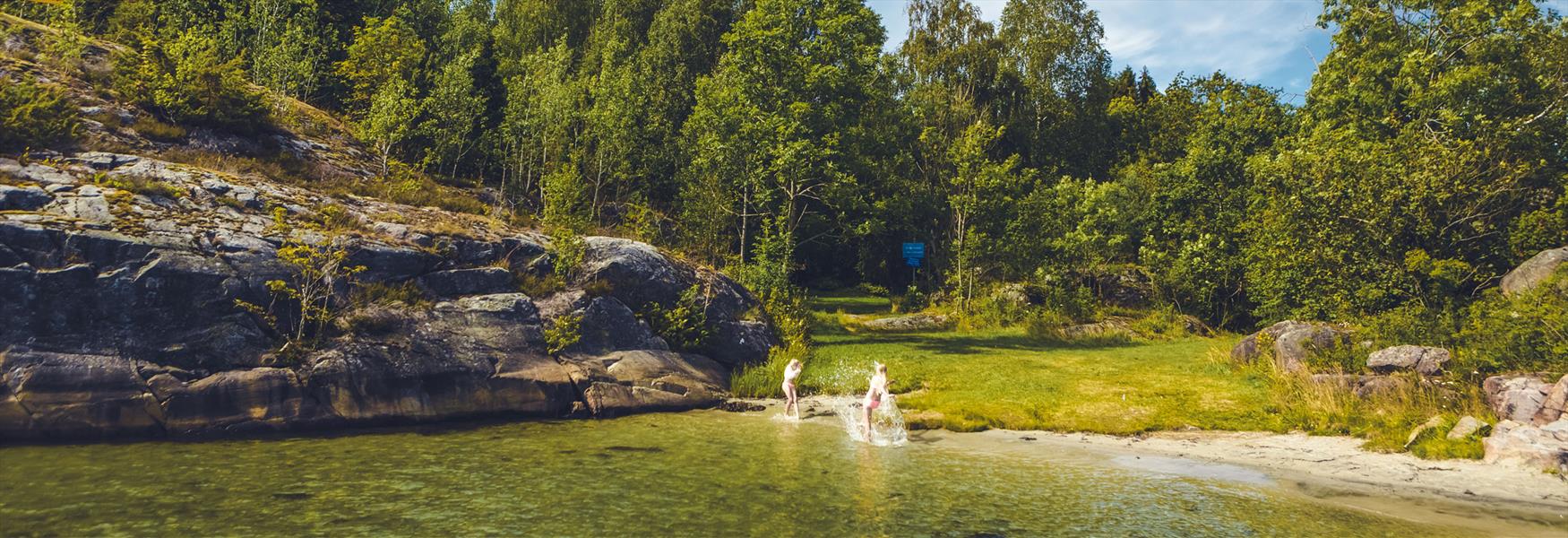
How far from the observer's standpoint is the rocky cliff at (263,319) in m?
14.3

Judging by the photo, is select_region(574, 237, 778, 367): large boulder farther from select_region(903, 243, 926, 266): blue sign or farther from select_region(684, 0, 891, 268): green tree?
select_region(903, 243, 926, 266): blue sign

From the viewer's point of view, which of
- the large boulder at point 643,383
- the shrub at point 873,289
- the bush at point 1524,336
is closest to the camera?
the bush at point 1524,336

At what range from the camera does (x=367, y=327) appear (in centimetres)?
1761

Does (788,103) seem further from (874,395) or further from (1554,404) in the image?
(1554,404)

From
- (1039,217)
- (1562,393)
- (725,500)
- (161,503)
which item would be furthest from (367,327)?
(1039,217)

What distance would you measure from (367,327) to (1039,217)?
3367 centimetres

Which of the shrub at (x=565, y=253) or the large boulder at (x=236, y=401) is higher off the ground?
the shrub at (x=565, y=253)

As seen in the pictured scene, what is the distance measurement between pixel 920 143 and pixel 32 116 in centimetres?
4078

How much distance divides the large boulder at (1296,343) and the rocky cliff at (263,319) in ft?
51.1

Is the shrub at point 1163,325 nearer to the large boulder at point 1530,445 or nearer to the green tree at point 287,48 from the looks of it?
the large boulder at point 1530,445

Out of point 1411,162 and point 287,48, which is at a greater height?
point 287,48

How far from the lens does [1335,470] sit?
13.6m

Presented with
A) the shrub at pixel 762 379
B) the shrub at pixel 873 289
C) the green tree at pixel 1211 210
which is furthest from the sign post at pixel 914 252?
the shrub at pixel 762 379

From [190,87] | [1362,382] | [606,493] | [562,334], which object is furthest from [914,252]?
[606,493]
